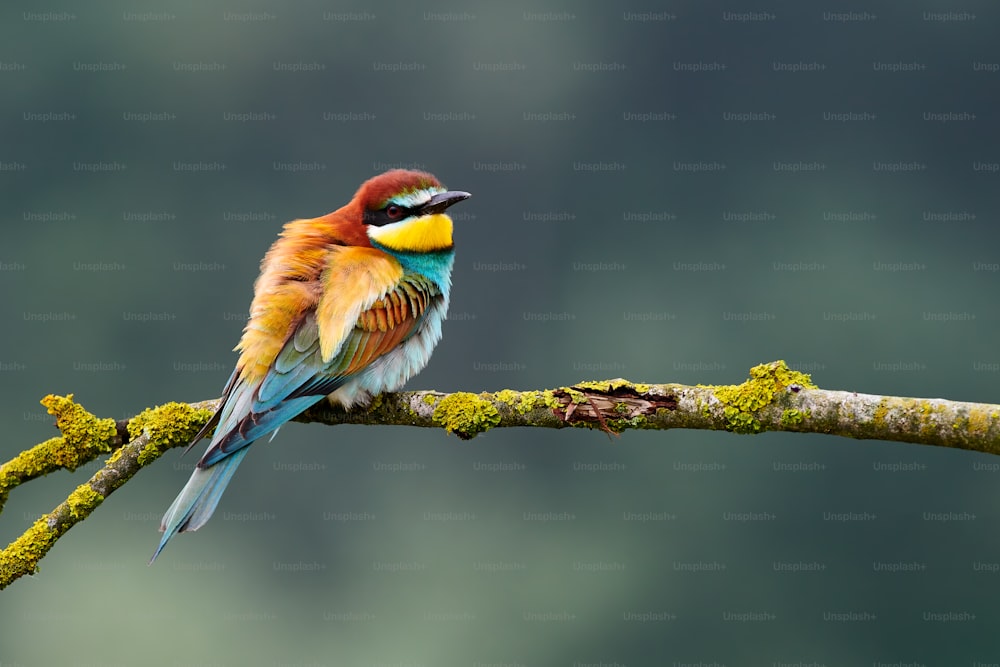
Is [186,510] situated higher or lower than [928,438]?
lower

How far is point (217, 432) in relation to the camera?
88.7 inches

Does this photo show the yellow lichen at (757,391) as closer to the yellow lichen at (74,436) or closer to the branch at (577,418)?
the branch at (577,418)

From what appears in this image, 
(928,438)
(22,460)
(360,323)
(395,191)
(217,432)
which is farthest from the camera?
(395,191)

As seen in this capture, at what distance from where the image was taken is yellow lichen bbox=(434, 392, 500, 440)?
2008 millimetres

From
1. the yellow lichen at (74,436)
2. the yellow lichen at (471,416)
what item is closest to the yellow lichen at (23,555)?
the yellow lichen at (74,436)

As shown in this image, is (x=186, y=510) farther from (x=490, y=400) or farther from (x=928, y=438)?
(x=928, y=438)

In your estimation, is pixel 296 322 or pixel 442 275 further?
pixel 442 275

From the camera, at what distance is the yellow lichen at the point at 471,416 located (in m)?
2.01

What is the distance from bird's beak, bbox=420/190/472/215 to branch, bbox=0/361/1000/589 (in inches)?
23.2

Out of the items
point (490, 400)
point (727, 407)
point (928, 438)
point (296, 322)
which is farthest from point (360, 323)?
point (928, 438)

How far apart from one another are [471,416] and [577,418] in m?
0.23

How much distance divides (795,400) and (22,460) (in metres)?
1.62

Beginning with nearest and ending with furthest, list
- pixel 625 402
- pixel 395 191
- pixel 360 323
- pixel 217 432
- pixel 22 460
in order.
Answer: pixel 625 402 < pixel 22 460 < pixel 217 432 < pixel 360 323 < pixel 395 191

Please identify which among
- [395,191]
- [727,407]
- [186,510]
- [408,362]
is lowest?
[186,510]
